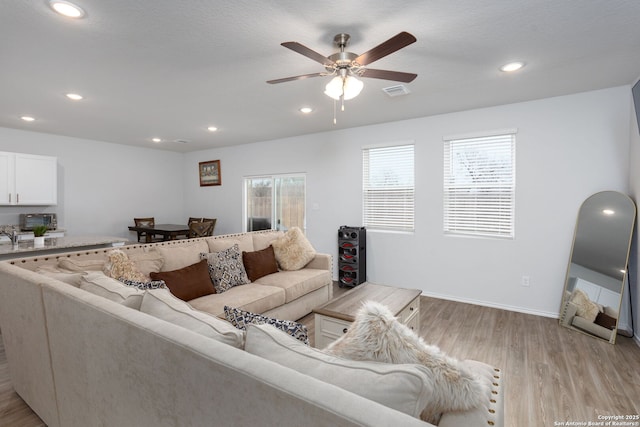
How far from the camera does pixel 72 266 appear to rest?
2201mm

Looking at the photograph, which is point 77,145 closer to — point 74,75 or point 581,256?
point 74,75

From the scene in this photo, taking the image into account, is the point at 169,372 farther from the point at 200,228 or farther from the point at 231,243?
the point at 200,228

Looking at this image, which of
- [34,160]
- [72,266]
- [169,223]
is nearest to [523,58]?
[72,266]

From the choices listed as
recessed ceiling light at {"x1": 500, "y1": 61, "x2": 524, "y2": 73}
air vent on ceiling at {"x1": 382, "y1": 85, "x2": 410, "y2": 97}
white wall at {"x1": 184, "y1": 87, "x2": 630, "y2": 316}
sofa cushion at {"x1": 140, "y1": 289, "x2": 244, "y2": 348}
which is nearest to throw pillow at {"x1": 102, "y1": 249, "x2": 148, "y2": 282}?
sofa cushion at {"x1": 140, "y1": 289, "x2": 244, "y2": 348}

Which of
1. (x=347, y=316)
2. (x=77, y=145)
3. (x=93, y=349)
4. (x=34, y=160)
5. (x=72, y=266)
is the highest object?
(x=77, y=145)

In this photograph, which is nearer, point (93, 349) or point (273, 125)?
point (93, 349)

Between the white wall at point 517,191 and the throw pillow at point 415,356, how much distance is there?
11.0 feet

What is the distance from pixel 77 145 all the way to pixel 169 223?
7.67 feet

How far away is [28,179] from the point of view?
4.90 metres

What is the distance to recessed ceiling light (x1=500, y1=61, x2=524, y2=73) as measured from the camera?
263 cm

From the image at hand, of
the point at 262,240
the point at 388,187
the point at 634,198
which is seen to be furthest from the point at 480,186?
the point at 262,240

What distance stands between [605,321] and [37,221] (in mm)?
7848

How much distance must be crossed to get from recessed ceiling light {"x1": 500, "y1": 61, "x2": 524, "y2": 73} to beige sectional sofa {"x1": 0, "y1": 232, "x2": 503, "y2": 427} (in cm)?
253

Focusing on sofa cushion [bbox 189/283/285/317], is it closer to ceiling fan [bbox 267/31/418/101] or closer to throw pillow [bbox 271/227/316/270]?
throw pillow [bbox 271/227/316/270]
